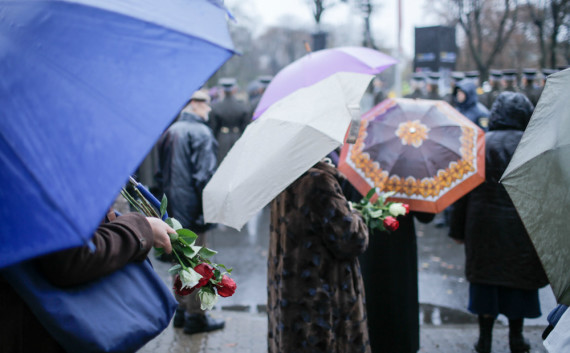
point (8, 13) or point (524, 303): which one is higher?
point (8, 13)

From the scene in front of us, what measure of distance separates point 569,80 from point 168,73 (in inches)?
66.2

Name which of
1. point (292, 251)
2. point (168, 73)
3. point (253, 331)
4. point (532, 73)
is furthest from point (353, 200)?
point (532, 73)

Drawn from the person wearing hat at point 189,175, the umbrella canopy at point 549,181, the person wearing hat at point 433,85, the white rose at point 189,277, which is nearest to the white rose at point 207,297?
the white rose at point 189,277

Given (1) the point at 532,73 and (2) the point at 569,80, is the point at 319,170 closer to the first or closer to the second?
(2) the point at 569,80

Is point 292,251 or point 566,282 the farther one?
point 292,251

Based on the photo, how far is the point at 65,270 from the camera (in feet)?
5.91

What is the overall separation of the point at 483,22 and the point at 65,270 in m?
38.6

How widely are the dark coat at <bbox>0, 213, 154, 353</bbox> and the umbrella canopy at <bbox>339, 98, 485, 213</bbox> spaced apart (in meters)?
2.31

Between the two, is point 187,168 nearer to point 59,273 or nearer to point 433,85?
point 59,273

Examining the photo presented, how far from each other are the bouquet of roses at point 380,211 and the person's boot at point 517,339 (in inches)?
65.5

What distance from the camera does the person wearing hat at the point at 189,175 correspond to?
536 centimetres

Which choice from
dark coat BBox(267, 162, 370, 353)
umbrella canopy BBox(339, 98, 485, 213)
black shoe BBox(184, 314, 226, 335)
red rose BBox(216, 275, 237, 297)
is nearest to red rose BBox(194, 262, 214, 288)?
red rose BBox(216, 275, 237, 297)

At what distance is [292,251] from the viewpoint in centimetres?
348

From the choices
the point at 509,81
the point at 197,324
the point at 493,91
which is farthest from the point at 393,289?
the point at 509,81
